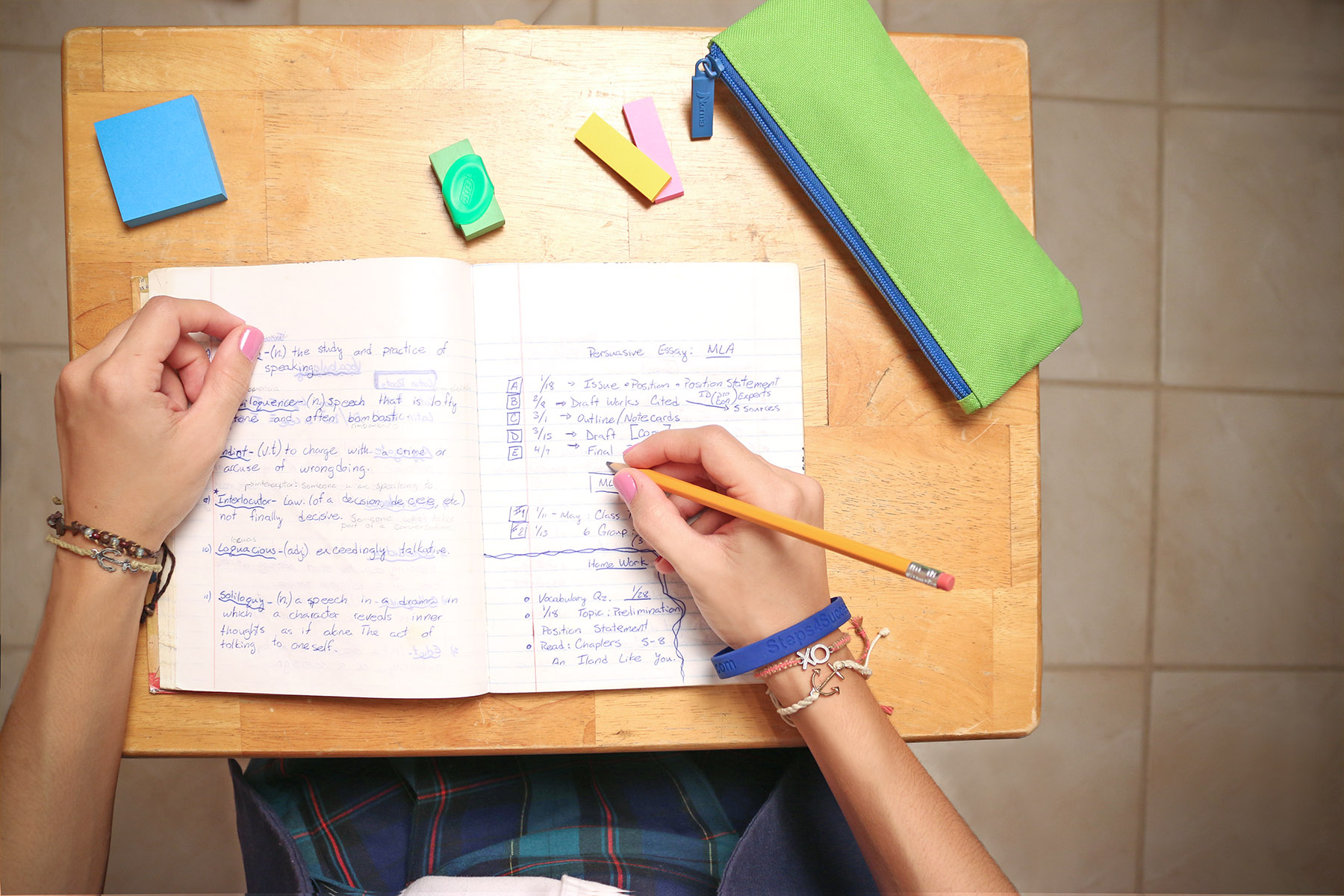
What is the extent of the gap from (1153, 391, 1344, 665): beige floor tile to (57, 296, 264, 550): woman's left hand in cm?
139

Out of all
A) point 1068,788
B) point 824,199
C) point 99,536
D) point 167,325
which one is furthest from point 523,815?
point 1068,788

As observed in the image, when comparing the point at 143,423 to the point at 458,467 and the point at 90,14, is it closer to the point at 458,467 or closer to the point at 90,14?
the point at 458,467

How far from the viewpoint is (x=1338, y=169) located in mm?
1244

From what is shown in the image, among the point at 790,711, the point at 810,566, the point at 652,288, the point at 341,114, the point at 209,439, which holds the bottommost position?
the point at 790,711

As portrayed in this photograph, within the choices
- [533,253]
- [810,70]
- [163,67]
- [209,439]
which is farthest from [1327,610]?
[163,67]

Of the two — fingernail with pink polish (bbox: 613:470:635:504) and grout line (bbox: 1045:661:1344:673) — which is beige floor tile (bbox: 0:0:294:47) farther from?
grout line (bbox: 1045:661:1344:673)

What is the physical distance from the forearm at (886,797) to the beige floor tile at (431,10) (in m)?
1.11

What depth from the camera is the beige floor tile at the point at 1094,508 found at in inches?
47.9

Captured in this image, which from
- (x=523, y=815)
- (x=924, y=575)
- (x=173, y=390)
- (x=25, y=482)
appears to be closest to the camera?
(x=924, y=575)

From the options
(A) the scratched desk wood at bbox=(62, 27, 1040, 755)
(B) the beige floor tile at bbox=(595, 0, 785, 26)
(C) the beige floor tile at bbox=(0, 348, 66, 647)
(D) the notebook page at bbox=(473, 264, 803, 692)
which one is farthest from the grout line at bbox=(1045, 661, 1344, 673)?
(C) the beige floor tile at bbox=(0, 348, 66, 647)

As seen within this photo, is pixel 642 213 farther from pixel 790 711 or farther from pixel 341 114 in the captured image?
pixel 790 711

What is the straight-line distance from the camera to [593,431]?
0.66 m

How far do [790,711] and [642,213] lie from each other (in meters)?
0.46

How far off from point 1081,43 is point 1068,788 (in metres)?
1.26
